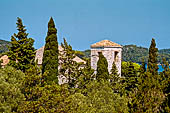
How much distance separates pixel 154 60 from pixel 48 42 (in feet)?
51.4

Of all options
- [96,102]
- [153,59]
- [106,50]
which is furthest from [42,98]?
[153,59]

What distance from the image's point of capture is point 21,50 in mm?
21547

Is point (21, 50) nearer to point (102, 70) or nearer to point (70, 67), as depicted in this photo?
point (70, 67)

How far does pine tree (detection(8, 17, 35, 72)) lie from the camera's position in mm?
21266

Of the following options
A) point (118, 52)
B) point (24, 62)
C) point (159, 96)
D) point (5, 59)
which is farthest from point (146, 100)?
point (5, 59)

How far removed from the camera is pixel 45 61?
71.9 feet

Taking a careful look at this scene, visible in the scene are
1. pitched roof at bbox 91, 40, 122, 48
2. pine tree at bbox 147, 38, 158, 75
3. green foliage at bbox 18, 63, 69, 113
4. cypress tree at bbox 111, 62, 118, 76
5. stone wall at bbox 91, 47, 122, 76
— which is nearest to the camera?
green foliage at bbox 18, 63, 69, 113

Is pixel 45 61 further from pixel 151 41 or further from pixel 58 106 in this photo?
pixel 151 41

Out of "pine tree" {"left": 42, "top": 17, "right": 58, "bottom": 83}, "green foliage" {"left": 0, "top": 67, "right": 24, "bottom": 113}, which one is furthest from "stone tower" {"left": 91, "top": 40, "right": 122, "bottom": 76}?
"green foliage" {"left": 0, "top": 67, "right": 24, "bottom": 113}

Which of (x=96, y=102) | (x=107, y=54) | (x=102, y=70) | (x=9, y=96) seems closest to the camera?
(x=9, y=96)

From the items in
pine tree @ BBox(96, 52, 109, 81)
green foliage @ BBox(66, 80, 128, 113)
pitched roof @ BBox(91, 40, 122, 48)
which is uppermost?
pitched roof @ BBox(91, 40, 122, 48)

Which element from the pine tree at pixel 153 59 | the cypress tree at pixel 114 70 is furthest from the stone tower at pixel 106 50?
the pine tree at pixel 153 59

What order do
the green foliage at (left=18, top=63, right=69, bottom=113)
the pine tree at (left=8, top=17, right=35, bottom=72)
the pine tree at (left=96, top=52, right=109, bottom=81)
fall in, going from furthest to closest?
the pine tree at (left=96, top=52, right=109, bottom=81), the pine tree at (left=8, top=17, right=35, bottom=72), the green foliage at (left=18, top=63, right=69, bottom=113)

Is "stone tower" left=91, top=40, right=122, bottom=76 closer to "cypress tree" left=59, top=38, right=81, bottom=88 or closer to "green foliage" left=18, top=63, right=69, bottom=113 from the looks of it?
"cypress tree" left=59, top=38, right=81, bottom=88
